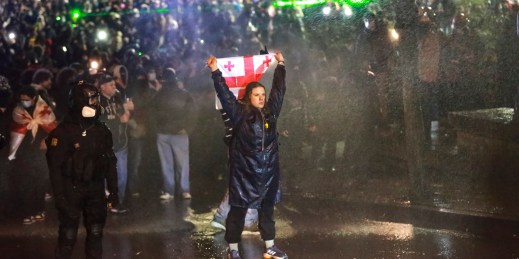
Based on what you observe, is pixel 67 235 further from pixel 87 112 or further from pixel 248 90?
pixel 248 90

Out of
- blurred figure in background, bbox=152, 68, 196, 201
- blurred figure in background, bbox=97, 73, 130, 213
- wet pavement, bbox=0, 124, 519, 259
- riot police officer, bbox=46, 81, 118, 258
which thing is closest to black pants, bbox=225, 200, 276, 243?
wet pavement, bbox=0, 124, 519, 259

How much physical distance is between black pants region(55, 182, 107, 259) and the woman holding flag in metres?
1.14

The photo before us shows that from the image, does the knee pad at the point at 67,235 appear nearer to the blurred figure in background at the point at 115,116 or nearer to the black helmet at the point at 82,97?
the black helmet at the point at 82,97

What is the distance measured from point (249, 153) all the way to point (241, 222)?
2.09 feet

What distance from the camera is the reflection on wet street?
6.05m

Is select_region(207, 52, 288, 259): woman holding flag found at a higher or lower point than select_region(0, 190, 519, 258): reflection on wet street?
higher

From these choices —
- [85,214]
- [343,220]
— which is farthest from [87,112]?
[343,220]

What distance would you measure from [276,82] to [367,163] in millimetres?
4901

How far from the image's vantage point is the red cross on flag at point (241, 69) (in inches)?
235

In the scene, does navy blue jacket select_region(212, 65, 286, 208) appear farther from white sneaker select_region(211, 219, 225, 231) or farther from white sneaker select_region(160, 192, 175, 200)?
white sneaker select_region(160, 192, 175, 200)

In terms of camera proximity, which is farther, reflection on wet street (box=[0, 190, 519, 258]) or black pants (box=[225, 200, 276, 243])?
reflection on wet street (box=[0, 190, 519, 258])

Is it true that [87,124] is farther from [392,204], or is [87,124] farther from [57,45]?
[57,45]

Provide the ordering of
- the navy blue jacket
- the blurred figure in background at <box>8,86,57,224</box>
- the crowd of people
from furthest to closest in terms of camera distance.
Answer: the crowd of people < the blurred figure in background at <box>8,86,57,224</box> < the navy blue jacket

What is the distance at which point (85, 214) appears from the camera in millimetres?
5125
